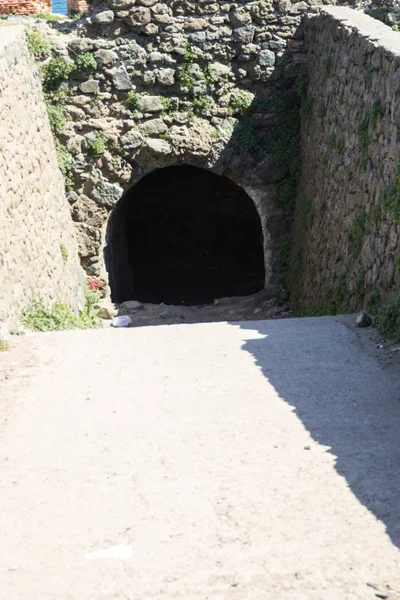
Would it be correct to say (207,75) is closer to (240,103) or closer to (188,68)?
(188,68)

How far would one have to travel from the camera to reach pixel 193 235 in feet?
54.4

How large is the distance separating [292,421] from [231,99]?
6905 mm

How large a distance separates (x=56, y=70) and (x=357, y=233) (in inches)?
187

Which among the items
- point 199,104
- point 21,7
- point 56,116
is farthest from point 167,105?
point 21,7

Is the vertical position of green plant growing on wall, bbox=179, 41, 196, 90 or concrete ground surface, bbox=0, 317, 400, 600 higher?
green plant growing on wall, bbox=179, 41, 196, 90

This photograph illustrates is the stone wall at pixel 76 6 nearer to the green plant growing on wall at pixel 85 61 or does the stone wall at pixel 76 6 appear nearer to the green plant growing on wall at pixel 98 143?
the green plant growing on wall at pixel 85 61

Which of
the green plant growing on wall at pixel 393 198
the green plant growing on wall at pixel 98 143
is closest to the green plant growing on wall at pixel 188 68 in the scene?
the green plant growing on wall at pixel 98 143

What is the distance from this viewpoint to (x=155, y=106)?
10.8 m

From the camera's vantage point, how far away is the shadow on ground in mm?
3980

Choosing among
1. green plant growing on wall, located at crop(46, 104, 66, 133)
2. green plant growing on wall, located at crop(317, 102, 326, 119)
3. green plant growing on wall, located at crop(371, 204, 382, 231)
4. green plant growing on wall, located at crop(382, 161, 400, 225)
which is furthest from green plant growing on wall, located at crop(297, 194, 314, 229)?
green plant growing on wall, located at crop(382, 161, 400, 225)

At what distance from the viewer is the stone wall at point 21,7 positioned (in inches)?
510

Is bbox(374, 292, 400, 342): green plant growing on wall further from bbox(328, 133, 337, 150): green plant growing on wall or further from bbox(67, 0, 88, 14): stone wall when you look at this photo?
bbox(67, 0, 88, 14): stone wall

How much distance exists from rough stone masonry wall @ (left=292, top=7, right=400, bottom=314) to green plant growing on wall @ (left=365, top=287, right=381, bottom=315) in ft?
0.24

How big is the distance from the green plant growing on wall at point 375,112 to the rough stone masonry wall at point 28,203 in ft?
10.7
